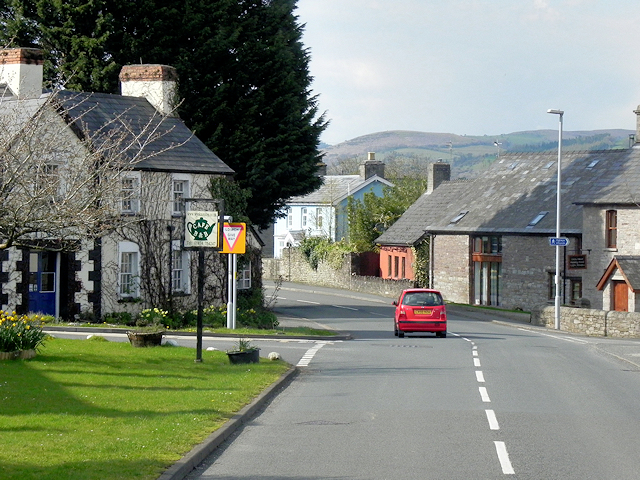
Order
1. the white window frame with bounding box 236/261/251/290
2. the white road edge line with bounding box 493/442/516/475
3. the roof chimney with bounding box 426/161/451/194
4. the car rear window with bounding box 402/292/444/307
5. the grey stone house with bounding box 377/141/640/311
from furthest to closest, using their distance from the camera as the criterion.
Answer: the roof chimney with bounding box 426/161/451/194 → the grey stone house with bounding box 377/141/640/311 → the white window frame with bounding box 236/261/251/290 → the car rear window with bounding box 402/292/444/307 → the white road edge line with bounding box 493/442/516/475

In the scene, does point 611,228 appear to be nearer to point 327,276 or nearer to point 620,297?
point 620,297

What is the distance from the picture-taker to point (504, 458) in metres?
11.1

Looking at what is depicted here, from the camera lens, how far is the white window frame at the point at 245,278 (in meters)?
40.8

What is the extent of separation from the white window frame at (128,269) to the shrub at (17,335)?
53.9ft

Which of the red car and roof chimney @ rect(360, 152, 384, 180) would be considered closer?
the red car

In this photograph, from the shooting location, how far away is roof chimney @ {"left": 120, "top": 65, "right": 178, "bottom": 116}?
39844 millimetres

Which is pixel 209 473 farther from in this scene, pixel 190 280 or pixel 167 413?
pixel 190 280

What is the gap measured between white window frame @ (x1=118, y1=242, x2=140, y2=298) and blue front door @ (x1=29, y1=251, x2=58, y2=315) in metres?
2.50

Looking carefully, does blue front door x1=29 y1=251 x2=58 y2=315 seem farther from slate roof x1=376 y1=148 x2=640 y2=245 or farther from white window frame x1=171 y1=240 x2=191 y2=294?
slate roof x1=376 y1=148 x2=640 y2=245

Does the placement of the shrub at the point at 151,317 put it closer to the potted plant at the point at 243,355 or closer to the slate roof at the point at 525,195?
the potted plant at the point at 243,355

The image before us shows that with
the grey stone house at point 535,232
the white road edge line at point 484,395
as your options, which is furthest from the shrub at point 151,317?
the grey stone house at point 535,232

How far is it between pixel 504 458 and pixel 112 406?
5.82m

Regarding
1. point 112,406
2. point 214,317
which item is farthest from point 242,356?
point 214,317

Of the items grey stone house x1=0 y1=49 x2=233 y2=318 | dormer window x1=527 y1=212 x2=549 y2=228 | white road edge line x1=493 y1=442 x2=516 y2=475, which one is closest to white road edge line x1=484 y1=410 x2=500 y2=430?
white road edge line x1=493 y1=442 x2=516 y2=475
